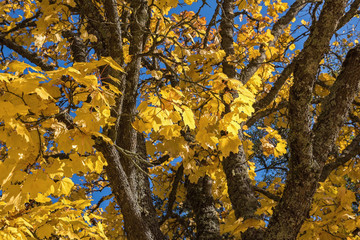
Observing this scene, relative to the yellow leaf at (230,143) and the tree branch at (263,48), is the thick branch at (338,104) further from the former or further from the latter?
the tree branch at (263,48)

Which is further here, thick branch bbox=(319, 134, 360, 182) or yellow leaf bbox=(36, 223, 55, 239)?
thick branch bbox=(319, 134, 360, 182)

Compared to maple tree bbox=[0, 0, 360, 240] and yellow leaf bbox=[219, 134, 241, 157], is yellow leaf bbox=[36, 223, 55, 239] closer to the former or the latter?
maple tree bbox=[0, 0, 360, 240]

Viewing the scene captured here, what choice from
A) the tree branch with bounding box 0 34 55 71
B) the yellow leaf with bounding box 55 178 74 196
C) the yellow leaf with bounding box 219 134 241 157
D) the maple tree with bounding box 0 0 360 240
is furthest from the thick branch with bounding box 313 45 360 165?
the tree branch with bounding box 0 34 55 71

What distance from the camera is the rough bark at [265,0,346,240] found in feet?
7.43

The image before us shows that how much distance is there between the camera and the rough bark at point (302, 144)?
2266mm

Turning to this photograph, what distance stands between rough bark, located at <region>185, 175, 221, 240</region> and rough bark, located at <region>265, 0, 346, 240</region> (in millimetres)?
1878

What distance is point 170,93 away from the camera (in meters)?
2.07

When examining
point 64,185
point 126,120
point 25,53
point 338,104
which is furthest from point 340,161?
point 25,53

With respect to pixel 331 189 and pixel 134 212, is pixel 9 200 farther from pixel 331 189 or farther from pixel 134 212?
pixel 331 189

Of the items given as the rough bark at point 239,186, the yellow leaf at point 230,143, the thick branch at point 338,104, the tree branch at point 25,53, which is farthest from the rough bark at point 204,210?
the tree branch at point 25,53

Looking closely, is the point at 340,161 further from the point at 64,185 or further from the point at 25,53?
the point at 25,53

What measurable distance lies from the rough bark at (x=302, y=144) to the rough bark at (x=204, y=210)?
73.9 inches

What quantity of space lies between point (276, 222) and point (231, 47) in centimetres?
277

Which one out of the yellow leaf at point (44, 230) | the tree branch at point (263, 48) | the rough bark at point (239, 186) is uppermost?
the tree branch at point (263, 48)
